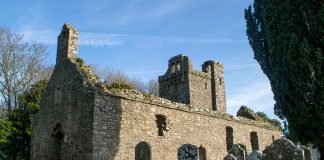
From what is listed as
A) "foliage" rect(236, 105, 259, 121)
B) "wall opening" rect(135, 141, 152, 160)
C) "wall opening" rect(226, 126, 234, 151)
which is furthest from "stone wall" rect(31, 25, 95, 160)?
"foliage" rect(236, 105, 259, 121)

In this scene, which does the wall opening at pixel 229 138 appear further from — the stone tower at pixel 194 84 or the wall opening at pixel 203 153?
Answer: the stone tower at pixel 194 84

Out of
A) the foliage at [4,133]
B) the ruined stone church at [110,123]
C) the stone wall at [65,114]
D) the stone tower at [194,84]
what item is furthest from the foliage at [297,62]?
the foliage at [4,133]

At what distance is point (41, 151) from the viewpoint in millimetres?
18344

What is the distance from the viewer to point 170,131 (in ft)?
58.6

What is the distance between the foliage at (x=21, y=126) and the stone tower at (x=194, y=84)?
9.66 meters

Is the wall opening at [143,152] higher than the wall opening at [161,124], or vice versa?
the wall opening at [161,124]

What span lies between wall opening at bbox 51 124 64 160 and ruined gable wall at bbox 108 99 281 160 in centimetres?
373

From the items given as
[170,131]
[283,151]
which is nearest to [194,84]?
[170,131]

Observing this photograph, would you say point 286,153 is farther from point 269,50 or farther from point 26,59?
point 26,59

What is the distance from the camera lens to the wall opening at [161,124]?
1752 cm

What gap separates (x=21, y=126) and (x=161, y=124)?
12.7 m

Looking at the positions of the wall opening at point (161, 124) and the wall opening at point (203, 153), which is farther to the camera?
the wall opening at point (203, 153)

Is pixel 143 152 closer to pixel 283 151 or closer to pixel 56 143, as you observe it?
pixel 283 151

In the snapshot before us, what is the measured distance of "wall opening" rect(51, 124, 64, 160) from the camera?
17594 mm
